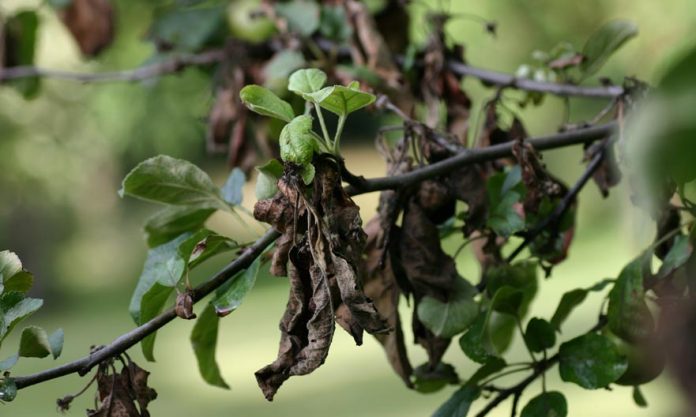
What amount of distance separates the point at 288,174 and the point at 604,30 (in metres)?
0.48

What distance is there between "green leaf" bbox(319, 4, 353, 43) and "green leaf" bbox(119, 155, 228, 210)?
0.54 m

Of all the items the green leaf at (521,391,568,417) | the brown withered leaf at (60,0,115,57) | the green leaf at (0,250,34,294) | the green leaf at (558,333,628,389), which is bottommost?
the green leaf at (521,391,568,417)

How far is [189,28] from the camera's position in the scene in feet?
3.96

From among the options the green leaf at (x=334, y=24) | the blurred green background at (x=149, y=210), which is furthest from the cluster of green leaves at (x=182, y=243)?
the blurred green background at (x=149, y=210)

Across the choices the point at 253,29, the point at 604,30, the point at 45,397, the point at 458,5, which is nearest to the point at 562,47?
the point at 604,30

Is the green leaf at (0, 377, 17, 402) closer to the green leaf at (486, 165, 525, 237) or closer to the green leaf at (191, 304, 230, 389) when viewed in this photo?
the green leaf at (191, 304, 230, 389)

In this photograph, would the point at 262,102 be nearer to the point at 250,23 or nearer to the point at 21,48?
the point at 250,23

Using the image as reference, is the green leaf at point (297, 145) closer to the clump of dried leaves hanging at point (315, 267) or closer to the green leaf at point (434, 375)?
the clump of dried leaves hanging at point (315, 267)

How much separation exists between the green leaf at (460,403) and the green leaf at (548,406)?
41 millimetres

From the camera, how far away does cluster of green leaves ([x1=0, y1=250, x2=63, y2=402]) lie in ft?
1.49

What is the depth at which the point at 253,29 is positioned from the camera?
1.17 m

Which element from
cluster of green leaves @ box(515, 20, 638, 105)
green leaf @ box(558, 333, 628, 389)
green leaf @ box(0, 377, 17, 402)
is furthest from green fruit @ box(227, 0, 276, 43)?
green leaf @ box(0, 377, 17, 402)

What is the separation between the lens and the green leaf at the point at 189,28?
120 cm

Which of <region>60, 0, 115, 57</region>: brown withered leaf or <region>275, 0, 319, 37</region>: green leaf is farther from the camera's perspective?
<region>60, 0, 115, 57</region>: brown withered leaf
